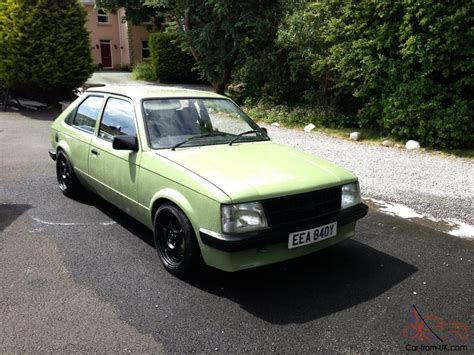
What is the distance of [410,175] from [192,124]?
4.15 meters

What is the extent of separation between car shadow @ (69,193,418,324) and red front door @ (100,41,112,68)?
36.3 m

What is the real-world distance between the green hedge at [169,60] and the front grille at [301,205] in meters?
21.1

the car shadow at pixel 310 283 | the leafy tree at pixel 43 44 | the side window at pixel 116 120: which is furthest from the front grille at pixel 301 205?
the leafy tree at pixel 43 44

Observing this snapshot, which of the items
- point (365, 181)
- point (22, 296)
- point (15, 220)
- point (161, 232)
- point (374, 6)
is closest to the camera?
point (22, 296)

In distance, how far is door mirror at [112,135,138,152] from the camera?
12.8 feet

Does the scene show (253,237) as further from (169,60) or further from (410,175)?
(169,60)

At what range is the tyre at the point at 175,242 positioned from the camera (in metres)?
3.37

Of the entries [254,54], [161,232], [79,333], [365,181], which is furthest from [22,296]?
[254,54]

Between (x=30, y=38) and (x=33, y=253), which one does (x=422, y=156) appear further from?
(x=30, y=38)

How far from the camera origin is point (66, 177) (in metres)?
5.62

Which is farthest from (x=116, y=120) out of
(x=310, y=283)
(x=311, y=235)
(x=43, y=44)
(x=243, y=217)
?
(x=43, y=44)

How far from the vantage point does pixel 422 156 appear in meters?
7.88

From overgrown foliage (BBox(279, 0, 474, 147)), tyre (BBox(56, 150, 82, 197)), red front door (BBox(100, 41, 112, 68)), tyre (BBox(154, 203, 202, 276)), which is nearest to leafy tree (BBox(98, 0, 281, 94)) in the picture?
overgrown foliage (BBox(279, 0, 474, 147))

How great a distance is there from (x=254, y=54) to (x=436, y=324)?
38.9ft
